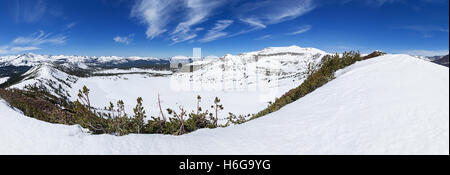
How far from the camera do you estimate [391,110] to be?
5.87 meters

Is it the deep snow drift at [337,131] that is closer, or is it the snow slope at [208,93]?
the deep snow drift at [337,131]

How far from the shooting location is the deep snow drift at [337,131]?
4.91m

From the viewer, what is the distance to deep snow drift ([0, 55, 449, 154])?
4.91 metres

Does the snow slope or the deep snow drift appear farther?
the snow slope

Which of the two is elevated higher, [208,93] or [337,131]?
[337,131]

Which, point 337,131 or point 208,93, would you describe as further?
point 208,93

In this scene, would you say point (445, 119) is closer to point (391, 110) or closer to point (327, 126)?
point (391, 110)

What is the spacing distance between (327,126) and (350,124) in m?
0.66

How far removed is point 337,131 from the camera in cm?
591
